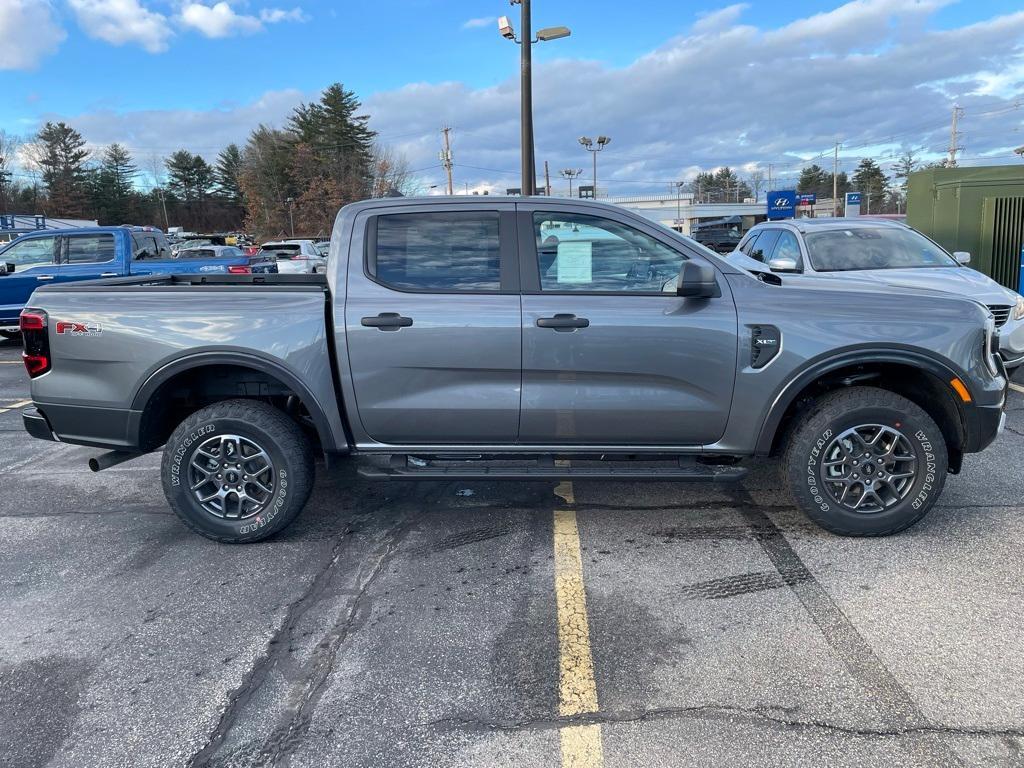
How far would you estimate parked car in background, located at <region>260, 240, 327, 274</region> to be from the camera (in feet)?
71.5

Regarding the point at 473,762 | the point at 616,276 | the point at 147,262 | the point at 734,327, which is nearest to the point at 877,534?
the point at 734,327

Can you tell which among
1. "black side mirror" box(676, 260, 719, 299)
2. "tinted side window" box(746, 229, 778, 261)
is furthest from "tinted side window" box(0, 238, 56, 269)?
"black side mirror" box(676, 260, 719, 299)

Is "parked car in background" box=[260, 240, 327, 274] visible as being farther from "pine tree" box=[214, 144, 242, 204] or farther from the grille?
"pine tree" box=[214, 144, 242, 204]

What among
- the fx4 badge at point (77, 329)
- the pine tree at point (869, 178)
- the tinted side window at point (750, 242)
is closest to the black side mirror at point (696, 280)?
the fx4 badge at point (77, 329)

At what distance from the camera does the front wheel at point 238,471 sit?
4.14 m

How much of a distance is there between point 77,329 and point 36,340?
29cm

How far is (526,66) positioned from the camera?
16312 mm

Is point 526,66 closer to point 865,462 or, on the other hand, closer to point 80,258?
point 80,258

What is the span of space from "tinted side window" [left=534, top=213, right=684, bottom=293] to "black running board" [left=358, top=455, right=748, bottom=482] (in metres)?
1.00

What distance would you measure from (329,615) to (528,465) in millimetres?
1336

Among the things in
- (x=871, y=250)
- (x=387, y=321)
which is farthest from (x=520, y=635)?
(x=871, y=250)

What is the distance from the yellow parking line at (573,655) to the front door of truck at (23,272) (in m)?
10.9

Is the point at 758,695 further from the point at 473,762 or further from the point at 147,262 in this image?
the point at 147,262

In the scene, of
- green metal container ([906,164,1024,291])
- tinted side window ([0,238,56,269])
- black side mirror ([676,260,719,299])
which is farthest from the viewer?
tinted side window ([0,238,56,269])
